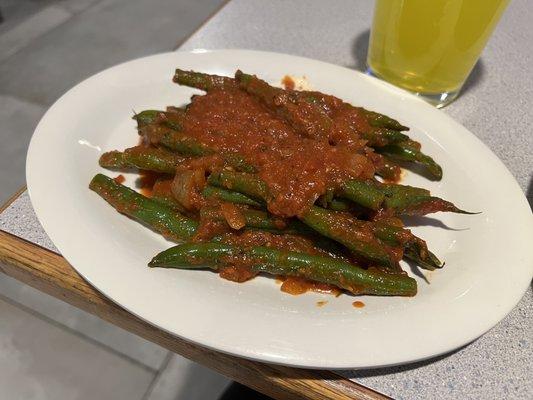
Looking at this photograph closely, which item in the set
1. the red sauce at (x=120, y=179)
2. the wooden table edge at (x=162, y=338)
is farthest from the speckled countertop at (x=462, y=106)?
the red sauce at (x=120, y=179)

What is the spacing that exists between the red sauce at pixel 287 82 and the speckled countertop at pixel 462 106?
1.77 ft

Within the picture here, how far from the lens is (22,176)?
128 inches

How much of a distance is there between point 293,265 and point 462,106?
1.31 m

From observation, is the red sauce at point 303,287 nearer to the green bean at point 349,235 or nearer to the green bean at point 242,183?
the green bean at point 349,235

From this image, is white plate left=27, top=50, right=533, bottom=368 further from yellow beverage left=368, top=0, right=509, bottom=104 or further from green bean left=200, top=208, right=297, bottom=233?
yellow beverage left=368, top=0, right=509, bottom=104

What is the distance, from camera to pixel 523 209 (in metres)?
1.47

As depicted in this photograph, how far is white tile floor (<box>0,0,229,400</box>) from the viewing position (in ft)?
8.34

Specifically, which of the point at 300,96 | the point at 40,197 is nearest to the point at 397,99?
the point at 300,96

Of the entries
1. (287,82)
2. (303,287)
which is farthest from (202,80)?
(303,287)

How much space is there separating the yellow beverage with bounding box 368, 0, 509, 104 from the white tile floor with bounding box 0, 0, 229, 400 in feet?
5.62

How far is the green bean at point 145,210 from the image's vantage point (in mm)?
1388

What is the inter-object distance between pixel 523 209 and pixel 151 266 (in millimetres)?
1114

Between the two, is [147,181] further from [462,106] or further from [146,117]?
[462,106]

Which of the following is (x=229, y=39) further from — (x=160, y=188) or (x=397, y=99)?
(x=160, y=188)
